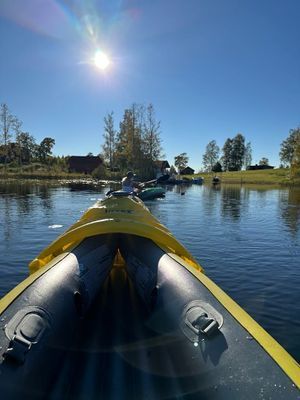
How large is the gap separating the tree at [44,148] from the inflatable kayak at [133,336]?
97710mm

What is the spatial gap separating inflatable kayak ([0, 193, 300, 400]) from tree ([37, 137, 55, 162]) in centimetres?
9771

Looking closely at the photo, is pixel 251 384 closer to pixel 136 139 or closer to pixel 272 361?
pixel 272 361

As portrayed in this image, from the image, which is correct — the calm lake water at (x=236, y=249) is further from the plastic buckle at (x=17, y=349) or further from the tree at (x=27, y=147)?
the tree at (x=27, y=147)

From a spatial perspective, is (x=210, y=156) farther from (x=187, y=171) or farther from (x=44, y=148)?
(x=44, y=148)

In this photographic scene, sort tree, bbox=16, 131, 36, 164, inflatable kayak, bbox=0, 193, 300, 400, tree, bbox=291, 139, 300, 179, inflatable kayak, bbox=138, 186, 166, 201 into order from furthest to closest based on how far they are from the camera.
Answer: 1. tree, bbox=16, 131, 36, 164
2. tree, bbox=291, 139, 300, 179
3. inflatable kayak, bbox=138, 186, 166, 201
4. inflatable kayak, bbox=0, 193, 300, 400

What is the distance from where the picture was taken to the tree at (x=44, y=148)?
9919 cm

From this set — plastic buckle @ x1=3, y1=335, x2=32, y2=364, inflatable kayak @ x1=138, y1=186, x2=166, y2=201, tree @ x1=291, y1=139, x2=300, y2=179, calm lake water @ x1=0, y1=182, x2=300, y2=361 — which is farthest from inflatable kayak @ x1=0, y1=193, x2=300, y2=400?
tree @ x1=291, y1=139, x2=300, y2=179

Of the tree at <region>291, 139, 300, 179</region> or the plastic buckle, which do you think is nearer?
the plastic buckle

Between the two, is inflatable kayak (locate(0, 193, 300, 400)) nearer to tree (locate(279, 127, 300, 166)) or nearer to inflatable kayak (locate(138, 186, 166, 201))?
inflatable kayak (locate(138, 186, 166, 201))

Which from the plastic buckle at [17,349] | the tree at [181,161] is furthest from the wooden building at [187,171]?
the plastic buckle at [17,349]

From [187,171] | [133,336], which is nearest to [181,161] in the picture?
[187,171]

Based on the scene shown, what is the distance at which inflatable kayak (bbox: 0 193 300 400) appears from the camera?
2.84 meters

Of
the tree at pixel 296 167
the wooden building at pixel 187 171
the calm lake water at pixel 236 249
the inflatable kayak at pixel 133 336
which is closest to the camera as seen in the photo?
the inflatable kayak at pixel 133 336

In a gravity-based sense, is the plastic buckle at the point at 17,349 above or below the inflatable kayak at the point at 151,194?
above
